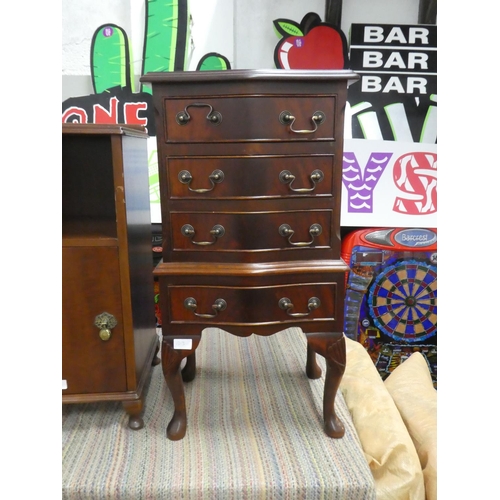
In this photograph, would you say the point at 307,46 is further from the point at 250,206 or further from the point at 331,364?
the point at 331,364

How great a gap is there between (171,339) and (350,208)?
1.21 m

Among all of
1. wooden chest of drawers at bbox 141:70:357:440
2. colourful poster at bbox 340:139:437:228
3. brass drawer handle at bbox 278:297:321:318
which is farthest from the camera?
colourful poster at bbox 340:139:437:228

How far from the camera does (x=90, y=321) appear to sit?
4.10 feet

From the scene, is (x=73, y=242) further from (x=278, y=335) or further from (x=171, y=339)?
(x=278, y=335)

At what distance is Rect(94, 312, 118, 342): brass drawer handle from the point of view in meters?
1.24

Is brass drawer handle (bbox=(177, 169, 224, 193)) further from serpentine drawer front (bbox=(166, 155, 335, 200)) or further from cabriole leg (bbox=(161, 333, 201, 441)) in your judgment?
cabriole leg (bbox=(161, 333, 201, 441))

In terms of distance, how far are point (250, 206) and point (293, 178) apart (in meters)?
0.13

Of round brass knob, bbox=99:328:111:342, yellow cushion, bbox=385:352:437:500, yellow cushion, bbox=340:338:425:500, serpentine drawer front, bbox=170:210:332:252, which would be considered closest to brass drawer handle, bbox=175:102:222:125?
serpentine drawer front, bbox=170:210:332:252

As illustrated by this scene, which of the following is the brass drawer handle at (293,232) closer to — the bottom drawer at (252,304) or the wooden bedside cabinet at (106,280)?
the bottom drawer at (252,304)

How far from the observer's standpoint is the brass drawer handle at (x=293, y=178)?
1.12 metres

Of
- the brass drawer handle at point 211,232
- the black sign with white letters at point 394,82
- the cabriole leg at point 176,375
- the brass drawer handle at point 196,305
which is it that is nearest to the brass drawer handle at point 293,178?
the brass drawer handle at point 211,232

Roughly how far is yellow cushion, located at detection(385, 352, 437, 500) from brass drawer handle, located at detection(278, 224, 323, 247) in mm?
738

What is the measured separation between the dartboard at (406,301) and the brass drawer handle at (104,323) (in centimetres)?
132

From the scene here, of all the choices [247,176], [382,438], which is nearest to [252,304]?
[247,176]
